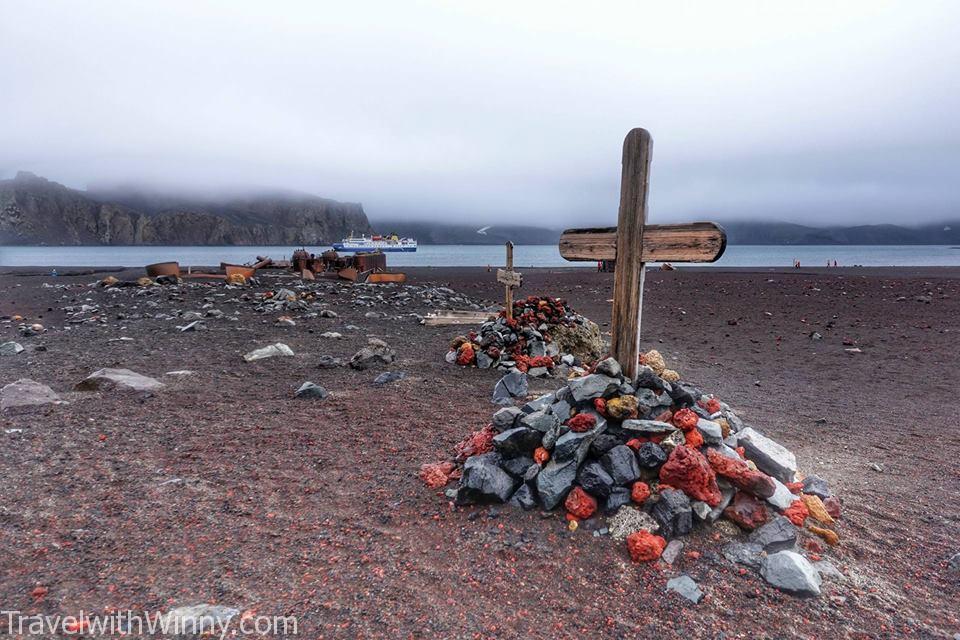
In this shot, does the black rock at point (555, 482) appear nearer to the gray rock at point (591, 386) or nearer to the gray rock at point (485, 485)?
the gray rock at point (485, 485)

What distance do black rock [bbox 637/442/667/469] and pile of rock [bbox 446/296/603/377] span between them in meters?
5.26

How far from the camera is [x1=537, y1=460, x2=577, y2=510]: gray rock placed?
4184 mm

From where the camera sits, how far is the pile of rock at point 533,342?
9.84 m

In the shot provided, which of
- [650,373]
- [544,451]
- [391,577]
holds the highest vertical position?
[650,373]

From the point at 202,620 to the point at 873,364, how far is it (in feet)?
43.3

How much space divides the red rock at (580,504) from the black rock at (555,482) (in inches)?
3.1

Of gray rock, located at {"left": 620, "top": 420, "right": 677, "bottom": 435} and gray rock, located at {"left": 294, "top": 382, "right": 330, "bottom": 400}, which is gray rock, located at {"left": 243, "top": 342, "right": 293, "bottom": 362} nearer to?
gray rock, located at {"left": 294, "top": 382, "right": 330, "bottom": 400}

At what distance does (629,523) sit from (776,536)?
1097 mm

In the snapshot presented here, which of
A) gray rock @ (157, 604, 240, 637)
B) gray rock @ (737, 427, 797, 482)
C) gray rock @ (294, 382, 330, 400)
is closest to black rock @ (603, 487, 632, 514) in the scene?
gray rock @ (737, 427, 797, 482)

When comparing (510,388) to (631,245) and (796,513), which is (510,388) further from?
(796,513)

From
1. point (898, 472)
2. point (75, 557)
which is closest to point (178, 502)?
point (75, 557)

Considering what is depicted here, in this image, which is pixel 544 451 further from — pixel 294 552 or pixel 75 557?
pixel 75 557

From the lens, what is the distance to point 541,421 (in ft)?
15.3

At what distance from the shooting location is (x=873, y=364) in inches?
422
